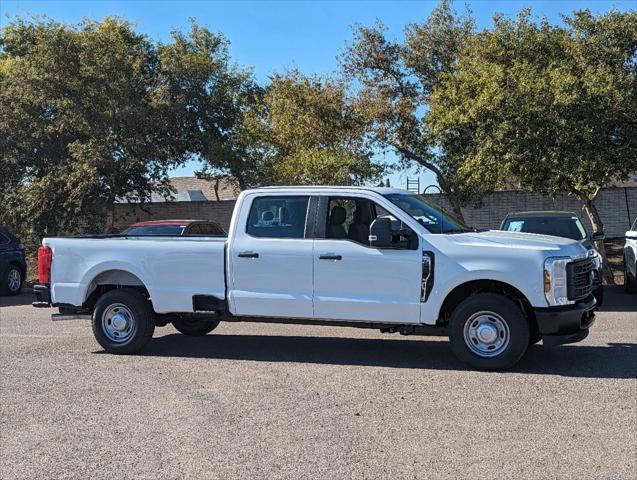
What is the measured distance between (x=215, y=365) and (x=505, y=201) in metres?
16.4

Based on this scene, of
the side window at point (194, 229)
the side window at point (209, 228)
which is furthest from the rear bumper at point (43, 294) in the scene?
the side window at point (209, 228)

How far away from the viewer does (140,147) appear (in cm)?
2027

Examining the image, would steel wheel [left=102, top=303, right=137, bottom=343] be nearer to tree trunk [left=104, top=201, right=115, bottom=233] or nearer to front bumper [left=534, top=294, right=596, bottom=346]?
front bumper [left=534, top=294, right=596, bottom=346]

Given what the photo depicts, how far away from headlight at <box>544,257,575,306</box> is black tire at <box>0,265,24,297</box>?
13459 millimetres

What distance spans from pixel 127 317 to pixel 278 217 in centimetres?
234

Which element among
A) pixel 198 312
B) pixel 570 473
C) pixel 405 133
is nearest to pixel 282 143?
pixel 405 133

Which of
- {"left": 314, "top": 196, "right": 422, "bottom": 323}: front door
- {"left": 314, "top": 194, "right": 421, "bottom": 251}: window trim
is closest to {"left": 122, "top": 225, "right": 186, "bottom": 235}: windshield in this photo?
{"left": 314, "top": 194, "right": 421, "bottom": 251}: window trim

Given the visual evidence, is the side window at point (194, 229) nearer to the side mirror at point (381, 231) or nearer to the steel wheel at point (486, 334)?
the side mirror at point (381, 231)

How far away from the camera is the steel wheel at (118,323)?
27.6ft

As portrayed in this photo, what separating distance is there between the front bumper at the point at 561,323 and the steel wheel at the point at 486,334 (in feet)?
1.29

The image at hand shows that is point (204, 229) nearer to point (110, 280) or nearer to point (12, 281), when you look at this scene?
point (12, 281)

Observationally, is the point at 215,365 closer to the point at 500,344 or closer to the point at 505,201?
the point at 500,344

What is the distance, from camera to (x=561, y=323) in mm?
6895

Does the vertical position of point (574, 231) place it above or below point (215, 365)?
above
